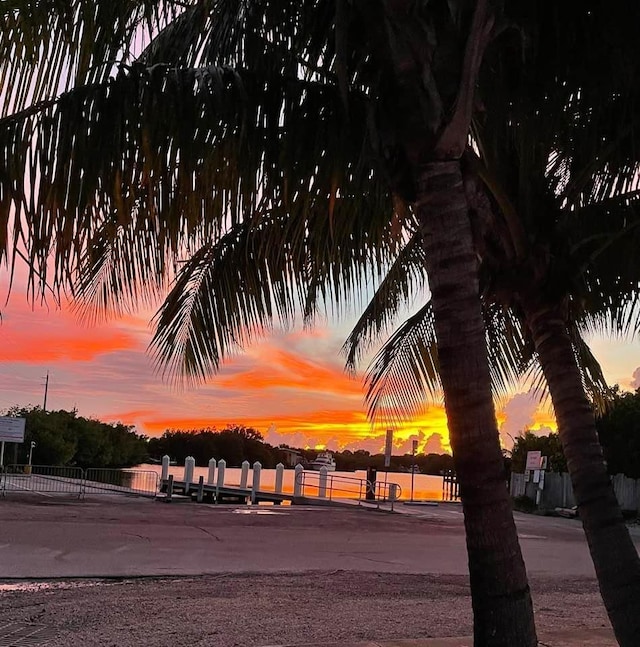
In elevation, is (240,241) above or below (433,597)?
above

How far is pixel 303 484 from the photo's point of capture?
92.4ft

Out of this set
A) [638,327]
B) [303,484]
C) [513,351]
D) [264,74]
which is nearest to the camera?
[264,74]

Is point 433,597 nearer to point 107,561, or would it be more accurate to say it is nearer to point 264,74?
point 107,561

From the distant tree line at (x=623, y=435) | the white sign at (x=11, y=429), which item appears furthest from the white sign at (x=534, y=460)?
the white sign at (x=11, y=429)

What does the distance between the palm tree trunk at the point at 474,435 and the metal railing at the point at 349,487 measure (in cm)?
2244

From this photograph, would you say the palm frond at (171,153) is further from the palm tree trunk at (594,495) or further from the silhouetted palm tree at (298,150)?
the palm tree trunk at (594,495)

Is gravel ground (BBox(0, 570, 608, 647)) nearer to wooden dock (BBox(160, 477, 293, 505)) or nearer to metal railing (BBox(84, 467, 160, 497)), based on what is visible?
metal railing (BBox(84, 467, 160, 497))

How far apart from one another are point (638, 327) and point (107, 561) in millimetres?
7950

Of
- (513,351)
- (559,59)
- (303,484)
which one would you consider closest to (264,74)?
(559,59)

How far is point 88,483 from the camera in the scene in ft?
96.0

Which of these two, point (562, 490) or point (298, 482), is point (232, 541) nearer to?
point (298, 482)

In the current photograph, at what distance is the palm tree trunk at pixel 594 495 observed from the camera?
4820 mm

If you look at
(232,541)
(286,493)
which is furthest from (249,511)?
(286,493)

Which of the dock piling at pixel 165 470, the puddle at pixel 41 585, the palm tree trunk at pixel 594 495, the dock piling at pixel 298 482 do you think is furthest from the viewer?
the dock piling at pixel 165 470
